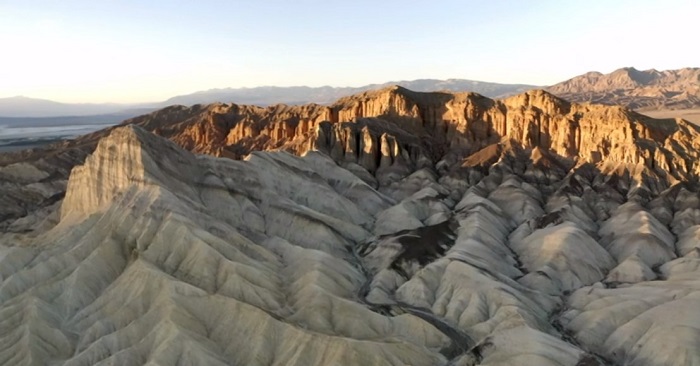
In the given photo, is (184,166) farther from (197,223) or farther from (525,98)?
(525,98)

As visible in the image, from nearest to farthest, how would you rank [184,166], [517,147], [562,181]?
[184,166]
[562,181]
[517,147]

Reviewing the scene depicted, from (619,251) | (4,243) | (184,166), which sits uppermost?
(184,166)

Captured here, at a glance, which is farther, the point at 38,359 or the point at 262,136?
the point at 262,136

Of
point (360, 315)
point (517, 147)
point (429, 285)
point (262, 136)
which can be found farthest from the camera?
point (262, 136)

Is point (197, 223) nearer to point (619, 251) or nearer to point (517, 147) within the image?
point (619, 251)

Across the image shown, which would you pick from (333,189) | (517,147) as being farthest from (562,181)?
(333,189)

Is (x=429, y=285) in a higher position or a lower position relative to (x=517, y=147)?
lower
